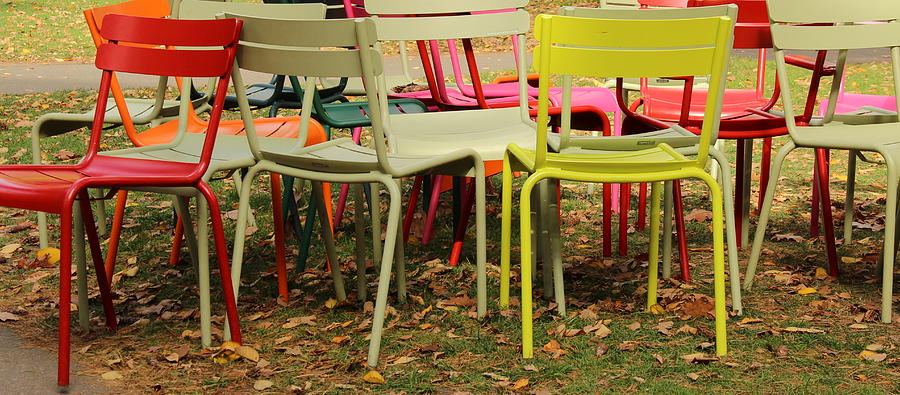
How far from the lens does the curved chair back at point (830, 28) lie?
15.1 feet

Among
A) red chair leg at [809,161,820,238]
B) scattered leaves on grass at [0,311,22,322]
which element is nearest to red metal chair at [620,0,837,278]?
red chair leg at [809,161,820,238]

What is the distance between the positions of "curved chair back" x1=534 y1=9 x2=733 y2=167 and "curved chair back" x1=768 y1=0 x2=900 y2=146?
1.00 meters

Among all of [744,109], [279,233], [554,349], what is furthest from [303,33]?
[744,109]

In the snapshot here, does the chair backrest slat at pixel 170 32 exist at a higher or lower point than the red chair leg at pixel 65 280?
higher

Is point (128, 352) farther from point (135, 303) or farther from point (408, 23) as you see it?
point (408, 23)

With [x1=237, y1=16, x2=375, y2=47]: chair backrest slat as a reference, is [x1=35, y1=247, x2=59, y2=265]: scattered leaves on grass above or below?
below

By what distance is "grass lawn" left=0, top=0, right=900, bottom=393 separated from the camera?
11.8 ft

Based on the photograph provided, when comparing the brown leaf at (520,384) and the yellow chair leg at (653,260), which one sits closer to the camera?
the brown leaf at (520,384)

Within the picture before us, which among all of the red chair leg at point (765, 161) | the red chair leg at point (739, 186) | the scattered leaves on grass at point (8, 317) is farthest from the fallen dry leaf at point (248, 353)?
the red chair leg at point (765, 161)

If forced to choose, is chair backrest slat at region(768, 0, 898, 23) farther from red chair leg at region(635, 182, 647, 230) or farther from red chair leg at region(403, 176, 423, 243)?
red chair leg at region(403, 176, 423, 243)

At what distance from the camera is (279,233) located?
14.1 feet

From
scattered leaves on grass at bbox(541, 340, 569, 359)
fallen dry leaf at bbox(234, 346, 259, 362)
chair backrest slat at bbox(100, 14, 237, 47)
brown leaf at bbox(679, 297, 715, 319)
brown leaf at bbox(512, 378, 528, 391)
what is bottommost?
brown leaf at bbox(679, 297, 715, 319)

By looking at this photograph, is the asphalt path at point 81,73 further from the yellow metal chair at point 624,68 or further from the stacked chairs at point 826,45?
the yellow metal chair at point 624,68

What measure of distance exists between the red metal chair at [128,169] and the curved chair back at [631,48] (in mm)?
1050
